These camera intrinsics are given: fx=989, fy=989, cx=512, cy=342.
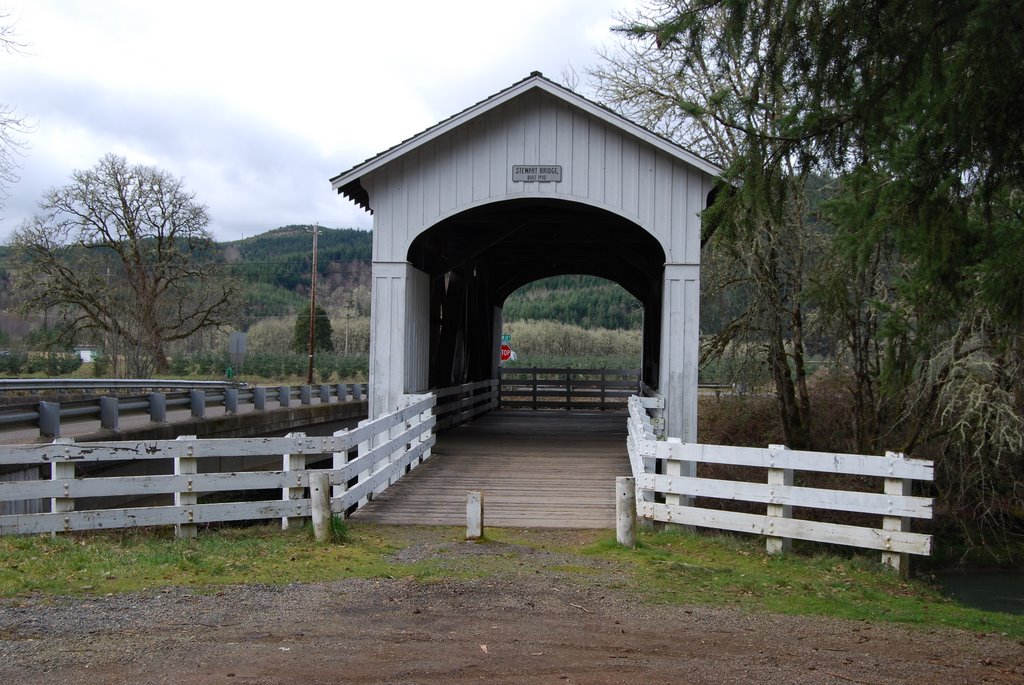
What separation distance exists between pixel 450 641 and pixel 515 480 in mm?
6780

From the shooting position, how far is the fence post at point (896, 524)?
825cm

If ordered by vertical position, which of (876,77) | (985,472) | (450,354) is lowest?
(985,472)

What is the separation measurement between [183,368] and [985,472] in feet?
134

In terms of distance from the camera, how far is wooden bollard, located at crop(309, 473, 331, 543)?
27.5 ft

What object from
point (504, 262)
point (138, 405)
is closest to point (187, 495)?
point (138, 405)

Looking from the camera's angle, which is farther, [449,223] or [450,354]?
[450,354]

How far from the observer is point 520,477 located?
12344 mm

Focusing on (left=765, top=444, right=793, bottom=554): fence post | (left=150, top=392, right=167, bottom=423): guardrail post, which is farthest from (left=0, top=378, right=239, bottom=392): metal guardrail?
(left=765, top=444, right=793, bottom=554): fence post

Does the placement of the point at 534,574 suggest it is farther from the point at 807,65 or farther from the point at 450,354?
the point at 450,354

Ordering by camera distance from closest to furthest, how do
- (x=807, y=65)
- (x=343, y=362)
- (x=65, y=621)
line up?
(x=65, y=621) → (x=807, y=65) → (x=343, y=362)

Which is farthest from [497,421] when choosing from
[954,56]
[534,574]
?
[954,56]

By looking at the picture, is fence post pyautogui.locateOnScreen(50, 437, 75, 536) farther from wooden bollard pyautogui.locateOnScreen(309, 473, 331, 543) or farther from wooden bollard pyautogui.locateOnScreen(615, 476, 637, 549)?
wooden bollard pyautogui.locateOnScreen(615, 476, 637, 549)

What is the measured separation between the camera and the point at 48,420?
44.4 ft

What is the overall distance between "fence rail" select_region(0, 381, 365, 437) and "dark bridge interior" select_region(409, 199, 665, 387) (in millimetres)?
5069
